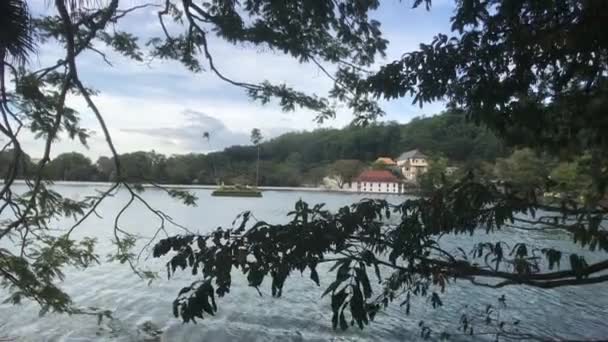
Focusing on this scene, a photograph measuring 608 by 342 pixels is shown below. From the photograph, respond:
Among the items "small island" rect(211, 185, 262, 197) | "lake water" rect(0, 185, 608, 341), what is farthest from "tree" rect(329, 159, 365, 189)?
"lake water" rect(0, 185, 608, 341)

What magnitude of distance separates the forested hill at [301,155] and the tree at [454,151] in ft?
1.28

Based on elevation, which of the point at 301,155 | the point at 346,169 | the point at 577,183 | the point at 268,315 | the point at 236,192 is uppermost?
the point at 301,155

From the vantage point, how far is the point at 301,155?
41250 millimetres

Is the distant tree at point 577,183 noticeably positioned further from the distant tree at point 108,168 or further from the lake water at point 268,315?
the lake water at point 268,315

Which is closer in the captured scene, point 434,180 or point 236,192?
point 434,180

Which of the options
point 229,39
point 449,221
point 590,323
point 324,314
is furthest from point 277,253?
point 590,323

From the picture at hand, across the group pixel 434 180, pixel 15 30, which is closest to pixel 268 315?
pixel 434 180

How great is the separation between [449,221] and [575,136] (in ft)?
1.98

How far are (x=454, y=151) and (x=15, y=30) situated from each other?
7.84ft

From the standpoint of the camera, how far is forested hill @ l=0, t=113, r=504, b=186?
8.89 ft

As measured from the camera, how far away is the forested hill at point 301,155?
271 centimetres

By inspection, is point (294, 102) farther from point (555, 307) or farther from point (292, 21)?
point (555, 307)

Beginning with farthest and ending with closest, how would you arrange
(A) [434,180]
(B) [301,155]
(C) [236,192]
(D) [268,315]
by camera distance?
(B) [301,155] → (C) [236,192] → (D) [268,315] → (A) [434,180]

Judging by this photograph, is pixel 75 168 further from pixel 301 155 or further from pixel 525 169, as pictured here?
pixel 301 155
